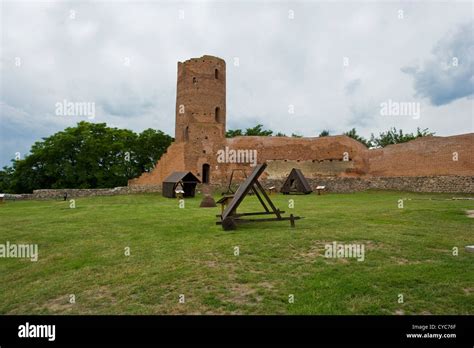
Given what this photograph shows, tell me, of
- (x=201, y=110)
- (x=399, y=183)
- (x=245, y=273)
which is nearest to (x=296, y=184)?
(x=399, y=183)

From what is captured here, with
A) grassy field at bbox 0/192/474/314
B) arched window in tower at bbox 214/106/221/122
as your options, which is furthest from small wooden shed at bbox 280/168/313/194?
grassy field at bbox 0/192/474/314

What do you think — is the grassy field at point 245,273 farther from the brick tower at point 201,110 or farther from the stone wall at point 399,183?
the brick tower at point 201,110

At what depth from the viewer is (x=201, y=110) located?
35062mm

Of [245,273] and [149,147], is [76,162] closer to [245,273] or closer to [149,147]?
[149,147]

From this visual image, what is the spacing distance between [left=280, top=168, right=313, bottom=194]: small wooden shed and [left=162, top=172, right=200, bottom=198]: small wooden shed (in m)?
7.82

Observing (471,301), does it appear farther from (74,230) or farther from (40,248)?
(74,230)

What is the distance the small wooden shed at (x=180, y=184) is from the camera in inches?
975

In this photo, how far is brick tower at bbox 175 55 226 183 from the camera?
111 feet

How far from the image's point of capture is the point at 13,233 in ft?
30.9

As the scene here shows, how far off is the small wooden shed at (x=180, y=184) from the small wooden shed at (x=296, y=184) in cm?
782

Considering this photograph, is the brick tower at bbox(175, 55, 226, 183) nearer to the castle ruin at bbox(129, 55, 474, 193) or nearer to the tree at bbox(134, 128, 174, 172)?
the castle ruin at bbox(129, 55, 474, 193)

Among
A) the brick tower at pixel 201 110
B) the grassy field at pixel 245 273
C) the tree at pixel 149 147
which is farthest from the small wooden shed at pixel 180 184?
the tree at pixel 149 147
